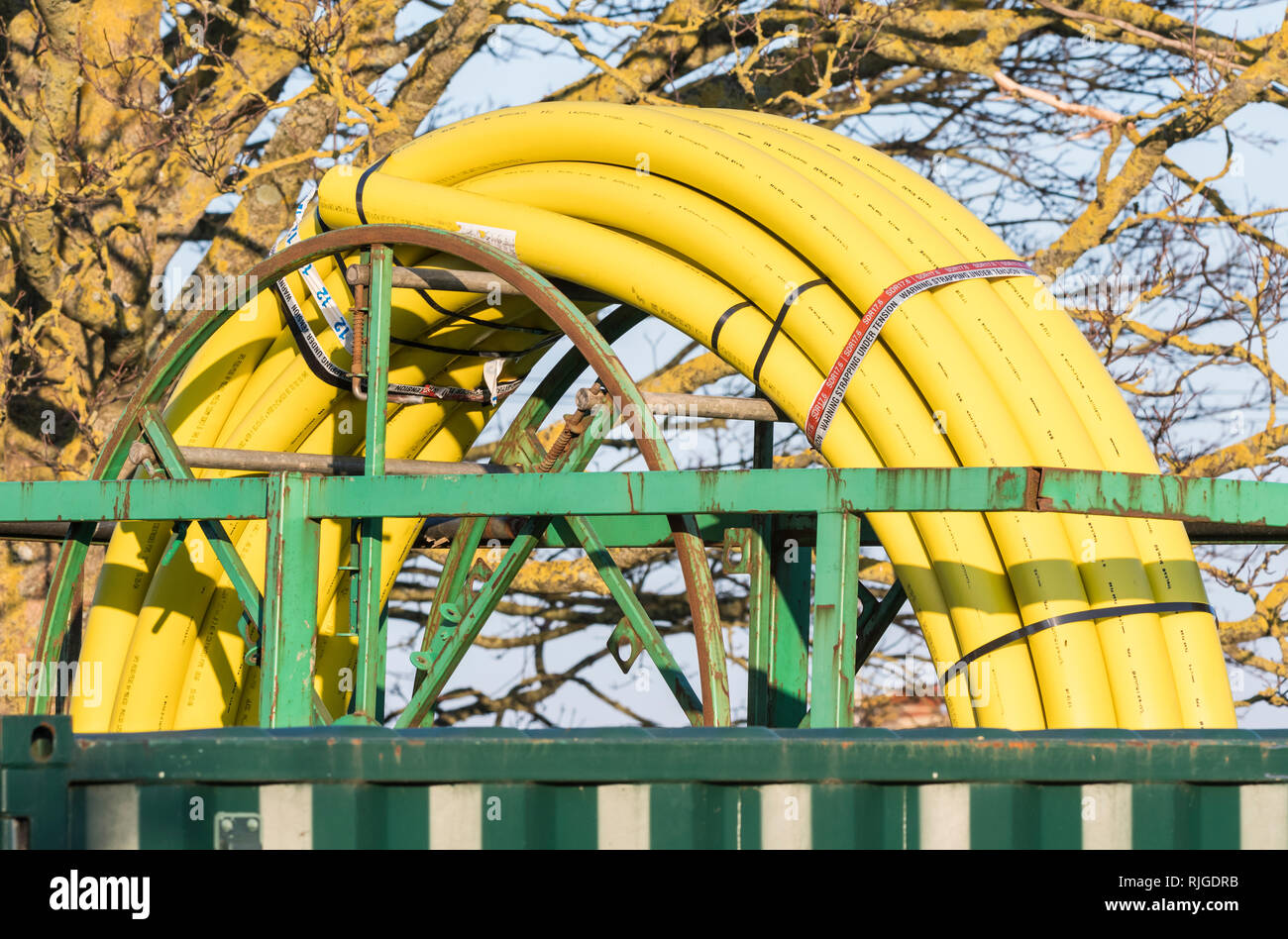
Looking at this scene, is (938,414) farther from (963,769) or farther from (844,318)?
(963,769)

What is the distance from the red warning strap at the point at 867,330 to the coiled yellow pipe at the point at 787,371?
44 millimetres

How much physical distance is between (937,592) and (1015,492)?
1.29m

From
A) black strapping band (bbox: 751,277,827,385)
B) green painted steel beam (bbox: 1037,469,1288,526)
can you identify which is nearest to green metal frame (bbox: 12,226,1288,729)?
green painted steel beam (bbox: 1037,469,1288,526)

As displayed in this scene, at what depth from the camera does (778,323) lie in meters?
6.96

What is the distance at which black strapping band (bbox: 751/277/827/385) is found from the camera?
271 inches

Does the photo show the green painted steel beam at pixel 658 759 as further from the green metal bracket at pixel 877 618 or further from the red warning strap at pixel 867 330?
the green metal bracket at pixel 877 618

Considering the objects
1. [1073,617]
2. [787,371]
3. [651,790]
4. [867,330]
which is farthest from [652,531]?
[651,790]

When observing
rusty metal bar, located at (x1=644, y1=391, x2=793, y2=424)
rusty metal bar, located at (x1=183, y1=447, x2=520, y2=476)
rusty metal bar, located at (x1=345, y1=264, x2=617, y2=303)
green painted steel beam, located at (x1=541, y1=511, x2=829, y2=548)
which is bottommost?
green painted steel beam, located at (x1=541, y1=511, x2=829, y2=548)

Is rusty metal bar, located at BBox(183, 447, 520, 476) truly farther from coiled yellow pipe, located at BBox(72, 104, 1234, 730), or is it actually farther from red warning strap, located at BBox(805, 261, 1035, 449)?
red warning strap, located at BBox(805, 261, 1035, 449)

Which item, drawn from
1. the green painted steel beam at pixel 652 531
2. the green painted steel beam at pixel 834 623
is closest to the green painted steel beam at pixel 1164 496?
the green painted steel beam at pixel 834 623

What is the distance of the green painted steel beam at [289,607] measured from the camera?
246 inches

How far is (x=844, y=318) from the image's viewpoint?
6797 mm

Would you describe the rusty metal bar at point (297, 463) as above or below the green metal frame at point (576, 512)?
above
